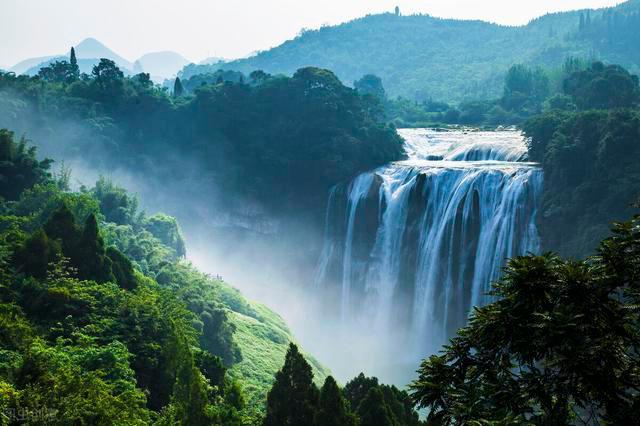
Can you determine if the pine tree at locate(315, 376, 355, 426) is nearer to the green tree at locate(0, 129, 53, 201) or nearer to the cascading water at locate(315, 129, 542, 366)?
the cascading water at locate(315, 129, 542, 366)

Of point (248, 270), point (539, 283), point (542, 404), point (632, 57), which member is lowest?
point (248, 270)

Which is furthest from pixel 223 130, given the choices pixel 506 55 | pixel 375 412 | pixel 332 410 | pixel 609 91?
pixel 506 55

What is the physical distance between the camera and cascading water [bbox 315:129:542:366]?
44656 millimetres

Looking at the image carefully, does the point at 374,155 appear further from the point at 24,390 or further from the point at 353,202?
the point at 24,390

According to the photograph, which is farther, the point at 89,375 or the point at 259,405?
the point at 259,405

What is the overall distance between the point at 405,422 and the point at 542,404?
1295cm

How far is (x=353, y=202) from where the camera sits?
58.1 metres

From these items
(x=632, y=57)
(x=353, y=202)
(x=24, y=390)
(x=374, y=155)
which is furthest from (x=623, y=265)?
(x=632, y=57)

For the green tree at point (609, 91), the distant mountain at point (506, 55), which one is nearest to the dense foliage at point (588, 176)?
the green tree at point (609, 91)

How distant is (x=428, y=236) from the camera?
163ft

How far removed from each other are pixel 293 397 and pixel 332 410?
1718mm

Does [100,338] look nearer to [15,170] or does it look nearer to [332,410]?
[332,410]

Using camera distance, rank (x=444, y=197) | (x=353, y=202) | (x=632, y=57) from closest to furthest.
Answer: (x=444, y=197) → (x=353, y=202) → (x=632, y=57)

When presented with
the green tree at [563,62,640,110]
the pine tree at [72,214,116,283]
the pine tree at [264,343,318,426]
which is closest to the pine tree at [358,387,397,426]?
the pine tree at [264,343,318,426]
